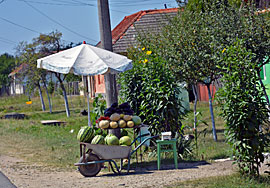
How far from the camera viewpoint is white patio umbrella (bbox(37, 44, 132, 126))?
9.54 m

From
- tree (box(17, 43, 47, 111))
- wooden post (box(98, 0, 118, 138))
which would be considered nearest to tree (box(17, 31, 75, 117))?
tree (box(17, 43, 47, 111))

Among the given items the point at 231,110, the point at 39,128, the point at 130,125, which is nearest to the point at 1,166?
the point at 130,125

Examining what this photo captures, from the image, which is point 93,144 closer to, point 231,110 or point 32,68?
point 231,110

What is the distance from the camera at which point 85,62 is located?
9664 millimetres

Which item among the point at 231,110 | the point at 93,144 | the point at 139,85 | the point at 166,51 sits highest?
the point at 166,51

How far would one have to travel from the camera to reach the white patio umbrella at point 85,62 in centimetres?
954

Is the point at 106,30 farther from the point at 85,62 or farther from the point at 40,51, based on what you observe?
the point at 40,51

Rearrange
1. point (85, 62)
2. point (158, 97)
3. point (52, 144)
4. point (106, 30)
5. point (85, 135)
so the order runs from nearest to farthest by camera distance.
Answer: point (85, 135)
point (85, 62)
point (158, 97)
point (106, 30)
point (52, 144)

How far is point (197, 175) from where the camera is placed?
27.7ft

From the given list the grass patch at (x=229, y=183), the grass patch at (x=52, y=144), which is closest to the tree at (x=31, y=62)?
the grass patch at (x=52, y=144)

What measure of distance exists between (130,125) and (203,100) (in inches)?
749

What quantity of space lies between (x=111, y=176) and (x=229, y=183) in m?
2.66

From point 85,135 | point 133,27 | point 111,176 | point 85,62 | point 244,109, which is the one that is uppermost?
point 133,27

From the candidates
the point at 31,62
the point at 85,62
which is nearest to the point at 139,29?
the point at 31,62
